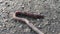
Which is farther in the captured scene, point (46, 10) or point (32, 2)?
point (32, 2)

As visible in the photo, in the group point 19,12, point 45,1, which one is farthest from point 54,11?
point 19,12

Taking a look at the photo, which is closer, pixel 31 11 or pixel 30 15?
pixel 30 15

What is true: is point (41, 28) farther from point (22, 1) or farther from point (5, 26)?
point (22, 1)

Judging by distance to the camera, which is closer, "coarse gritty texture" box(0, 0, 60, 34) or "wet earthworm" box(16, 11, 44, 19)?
"coarse gritty texture" box(0, 0, 60, 34)

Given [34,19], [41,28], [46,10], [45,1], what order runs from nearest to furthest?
1. [41,28]
2. [34,19]
3. [46,10]
4. [45,1]

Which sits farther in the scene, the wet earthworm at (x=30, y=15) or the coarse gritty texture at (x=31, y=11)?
the wet earthworm at (x=30, y=15)

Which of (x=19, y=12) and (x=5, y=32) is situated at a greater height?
(x=19, y=12)

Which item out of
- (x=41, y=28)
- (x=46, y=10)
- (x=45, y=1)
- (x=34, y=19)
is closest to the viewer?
(x=41, y=28)
